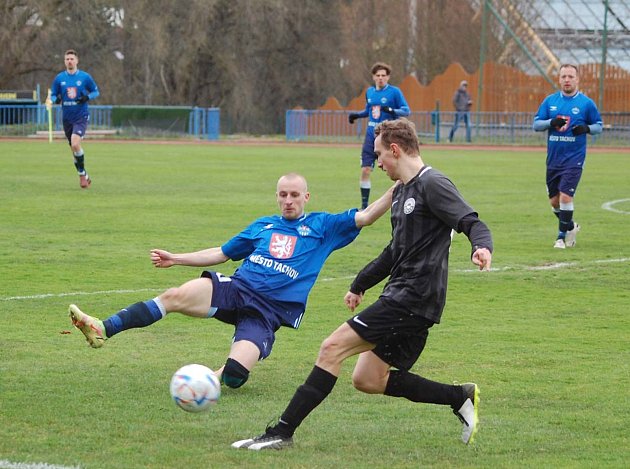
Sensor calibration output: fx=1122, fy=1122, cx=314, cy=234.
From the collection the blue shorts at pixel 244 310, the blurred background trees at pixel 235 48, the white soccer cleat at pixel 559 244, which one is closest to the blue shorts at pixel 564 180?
the white soccer cleat at pixel 559 244

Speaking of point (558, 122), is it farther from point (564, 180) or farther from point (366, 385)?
point (366, 385)

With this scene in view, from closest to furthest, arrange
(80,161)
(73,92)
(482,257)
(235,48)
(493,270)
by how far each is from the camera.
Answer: (482,257) → (493,270) → (80,161) → (73,92) → (235,48)

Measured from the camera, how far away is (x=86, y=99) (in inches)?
851

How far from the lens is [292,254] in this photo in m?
6.98

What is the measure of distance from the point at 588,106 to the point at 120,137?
3297 centimetres

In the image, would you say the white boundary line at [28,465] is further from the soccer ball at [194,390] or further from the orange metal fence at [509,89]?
the orange metal fence at [509,89]

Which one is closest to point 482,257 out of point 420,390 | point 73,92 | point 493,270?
point 420,390

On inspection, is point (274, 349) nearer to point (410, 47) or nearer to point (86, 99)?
point (86, 99)

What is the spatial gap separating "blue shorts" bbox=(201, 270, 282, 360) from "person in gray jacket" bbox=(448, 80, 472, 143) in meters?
34.8

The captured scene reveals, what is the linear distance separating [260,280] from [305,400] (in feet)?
4.54

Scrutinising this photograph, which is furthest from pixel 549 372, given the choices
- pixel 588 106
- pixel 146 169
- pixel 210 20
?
pixel 210 20

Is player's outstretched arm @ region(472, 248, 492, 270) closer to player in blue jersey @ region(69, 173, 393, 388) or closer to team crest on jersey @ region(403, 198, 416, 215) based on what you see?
team crest on jersey @ region(403, 198, 416, 215)

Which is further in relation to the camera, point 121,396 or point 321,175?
point 321,175

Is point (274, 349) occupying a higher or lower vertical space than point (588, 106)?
lower
